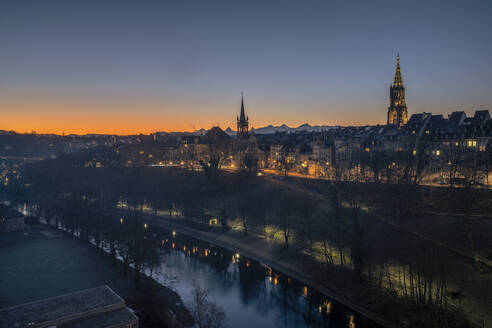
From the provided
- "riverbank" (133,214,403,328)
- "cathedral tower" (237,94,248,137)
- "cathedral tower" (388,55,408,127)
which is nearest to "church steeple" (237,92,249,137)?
"cathedral tower" (237,94,248,137)

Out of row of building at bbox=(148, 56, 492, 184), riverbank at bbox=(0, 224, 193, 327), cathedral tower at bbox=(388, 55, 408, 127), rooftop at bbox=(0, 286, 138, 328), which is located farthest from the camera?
cathedral tower at bbox=(388, 55, 408, 127)

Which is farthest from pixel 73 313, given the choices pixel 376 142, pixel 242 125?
pixel 242 125

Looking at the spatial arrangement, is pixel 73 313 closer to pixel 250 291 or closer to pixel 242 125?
pixel 250 291

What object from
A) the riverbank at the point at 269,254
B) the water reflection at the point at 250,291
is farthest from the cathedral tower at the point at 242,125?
the water reflection at the point at 250,291

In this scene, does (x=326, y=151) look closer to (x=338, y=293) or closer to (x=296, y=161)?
(x=296, y=161)

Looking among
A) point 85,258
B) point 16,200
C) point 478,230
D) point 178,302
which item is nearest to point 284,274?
point 178,302

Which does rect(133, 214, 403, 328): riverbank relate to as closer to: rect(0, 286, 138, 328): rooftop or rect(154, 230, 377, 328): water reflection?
rect(154, 230, 377, 328): water reflection

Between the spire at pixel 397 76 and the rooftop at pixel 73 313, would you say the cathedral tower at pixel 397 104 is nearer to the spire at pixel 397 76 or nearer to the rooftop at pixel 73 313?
the spire at pixel 397 76
